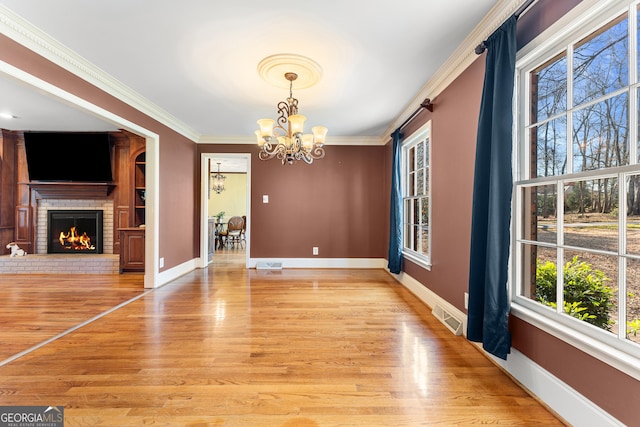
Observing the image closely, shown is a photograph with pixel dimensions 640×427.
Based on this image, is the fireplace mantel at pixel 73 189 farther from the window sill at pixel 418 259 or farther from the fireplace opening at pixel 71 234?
the window sill at pixel 418 259

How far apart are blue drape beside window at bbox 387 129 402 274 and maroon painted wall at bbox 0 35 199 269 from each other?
355 cm

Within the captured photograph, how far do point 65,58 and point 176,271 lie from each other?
3131mm

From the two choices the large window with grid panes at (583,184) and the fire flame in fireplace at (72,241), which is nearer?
the large window with grid panes at (583,184)

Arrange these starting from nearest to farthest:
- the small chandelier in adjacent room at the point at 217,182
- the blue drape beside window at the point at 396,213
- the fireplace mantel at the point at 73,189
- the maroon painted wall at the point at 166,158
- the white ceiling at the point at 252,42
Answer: the white ceiling at the point at 252,42 → the maroon painted wall at the point at 166,158 → the blue drape beside window at the point at 396,213 → the fireplace mantel at the point at 73,189 → the small chandelier in adjacent room at the point at 217,182

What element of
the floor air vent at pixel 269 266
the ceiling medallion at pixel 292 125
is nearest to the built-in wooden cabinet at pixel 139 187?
the floor air vent at pixel 269 266

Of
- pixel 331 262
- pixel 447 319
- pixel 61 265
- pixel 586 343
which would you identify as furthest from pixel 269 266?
pixel 586 343

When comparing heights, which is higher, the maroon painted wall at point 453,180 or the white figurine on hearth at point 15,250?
the maroon painted wall at point 453,180

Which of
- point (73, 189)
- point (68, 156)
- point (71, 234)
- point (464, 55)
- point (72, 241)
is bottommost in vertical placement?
point (72, 241)

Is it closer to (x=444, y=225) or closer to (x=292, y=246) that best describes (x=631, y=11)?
(x=444, y=225)

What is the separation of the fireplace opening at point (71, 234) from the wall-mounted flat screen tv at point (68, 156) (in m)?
0.69

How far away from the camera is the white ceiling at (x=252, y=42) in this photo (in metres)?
1.92

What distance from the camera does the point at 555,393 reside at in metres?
1.52

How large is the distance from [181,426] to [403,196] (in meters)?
3.82

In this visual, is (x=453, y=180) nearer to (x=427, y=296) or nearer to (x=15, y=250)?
(x=427, y=296)
